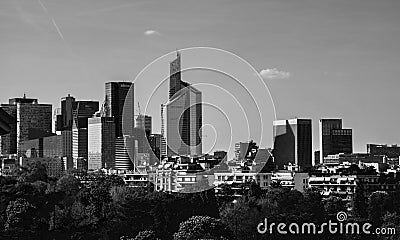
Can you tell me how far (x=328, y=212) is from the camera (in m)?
9.90

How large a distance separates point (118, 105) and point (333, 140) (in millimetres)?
7318

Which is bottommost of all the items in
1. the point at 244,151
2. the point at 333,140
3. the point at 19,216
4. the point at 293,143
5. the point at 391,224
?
the point at 391,224

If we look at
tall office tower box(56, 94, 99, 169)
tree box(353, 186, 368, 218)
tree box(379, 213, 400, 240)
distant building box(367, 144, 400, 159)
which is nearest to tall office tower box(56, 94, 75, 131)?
tall office tower box(56, 94, 99, 169)

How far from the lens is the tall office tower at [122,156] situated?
72.8 ft

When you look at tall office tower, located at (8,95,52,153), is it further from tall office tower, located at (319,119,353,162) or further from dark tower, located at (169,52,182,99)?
dark tower, located at (169,52,182,99)

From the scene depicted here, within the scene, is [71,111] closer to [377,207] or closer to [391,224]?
[377,207]

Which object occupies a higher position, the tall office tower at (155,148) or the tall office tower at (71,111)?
the tall office tower at (71,111)

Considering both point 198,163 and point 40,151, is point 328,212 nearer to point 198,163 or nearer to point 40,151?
point 198,163

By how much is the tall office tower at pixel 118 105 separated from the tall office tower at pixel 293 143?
157 inches

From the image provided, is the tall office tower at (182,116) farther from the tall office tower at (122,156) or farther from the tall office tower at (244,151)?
the tall office tower at (122,156)

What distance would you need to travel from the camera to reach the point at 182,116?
12.9 meters

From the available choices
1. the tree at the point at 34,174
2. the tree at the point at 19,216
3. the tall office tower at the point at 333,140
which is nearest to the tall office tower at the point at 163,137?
the tree at the point at 34,174

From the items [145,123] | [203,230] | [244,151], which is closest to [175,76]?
[244,151]

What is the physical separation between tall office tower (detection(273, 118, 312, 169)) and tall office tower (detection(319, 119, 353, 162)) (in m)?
1.07
